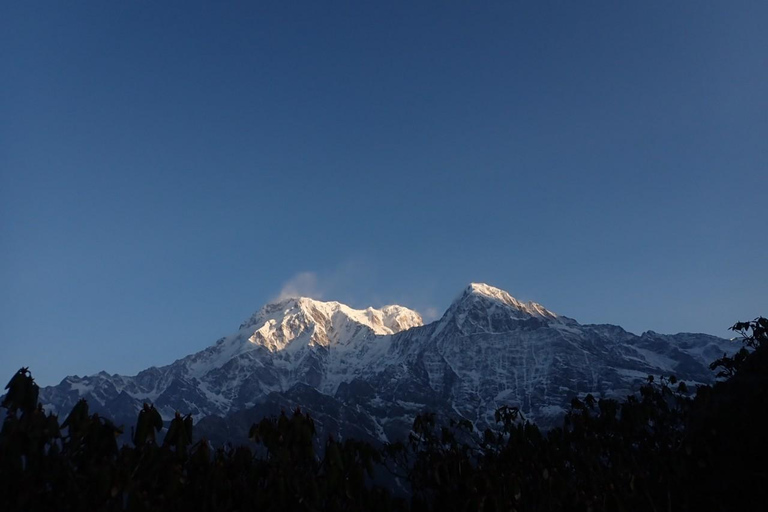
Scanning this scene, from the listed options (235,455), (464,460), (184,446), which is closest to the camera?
(184,446)

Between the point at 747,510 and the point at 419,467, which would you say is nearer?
the point at 747,510

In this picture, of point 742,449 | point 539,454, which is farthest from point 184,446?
point 742,449

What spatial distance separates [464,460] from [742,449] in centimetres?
1182

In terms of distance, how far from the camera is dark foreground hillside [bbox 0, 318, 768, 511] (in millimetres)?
15977

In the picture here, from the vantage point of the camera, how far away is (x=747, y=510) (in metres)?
22.0

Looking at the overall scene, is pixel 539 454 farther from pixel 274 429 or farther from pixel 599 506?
pixel 274 429

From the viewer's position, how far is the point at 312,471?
64.9 ft

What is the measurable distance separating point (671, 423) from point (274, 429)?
81.7ft

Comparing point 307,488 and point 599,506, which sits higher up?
point 307,488

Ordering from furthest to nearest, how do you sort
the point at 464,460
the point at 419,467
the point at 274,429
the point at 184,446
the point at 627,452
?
1. the point at 627,452
2. the point at 419,467
3. the point at 464,460
4. the point at 274,429
5. the point at 184,446

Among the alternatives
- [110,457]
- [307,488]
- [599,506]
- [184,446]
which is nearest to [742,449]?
[599,506]

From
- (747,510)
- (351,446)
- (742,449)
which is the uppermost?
(351,446)

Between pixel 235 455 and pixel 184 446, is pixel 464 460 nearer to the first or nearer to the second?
pixel 235 455

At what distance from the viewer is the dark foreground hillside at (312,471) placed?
16.0m
